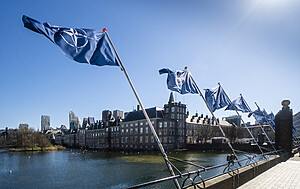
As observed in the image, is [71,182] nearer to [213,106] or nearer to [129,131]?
[213,106]

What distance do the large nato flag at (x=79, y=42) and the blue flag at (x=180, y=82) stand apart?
12.1 ft

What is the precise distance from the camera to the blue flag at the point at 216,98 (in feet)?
51.4

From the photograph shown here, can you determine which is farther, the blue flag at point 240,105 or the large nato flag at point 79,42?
the blue flag at point 240,105

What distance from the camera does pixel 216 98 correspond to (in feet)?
54.0

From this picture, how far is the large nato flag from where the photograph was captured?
22.0 feet

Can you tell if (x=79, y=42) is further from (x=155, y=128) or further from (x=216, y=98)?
(x=155, y=128)

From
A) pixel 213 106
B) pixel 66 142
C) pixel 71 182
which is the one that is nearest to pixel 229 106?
pixel 213 106

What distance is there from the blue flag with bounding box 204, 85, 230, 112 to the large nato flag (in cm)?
904

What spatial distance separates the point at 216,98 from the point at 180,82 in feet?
17.9

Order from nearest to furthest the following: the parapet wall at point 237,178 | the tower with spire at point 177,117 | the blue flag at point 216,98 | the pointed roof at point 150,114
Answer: the parapet wall at point 237,178
the blue flag at point 216,98
the tower with spire at point 177,117
the pointed roof at point 150,114

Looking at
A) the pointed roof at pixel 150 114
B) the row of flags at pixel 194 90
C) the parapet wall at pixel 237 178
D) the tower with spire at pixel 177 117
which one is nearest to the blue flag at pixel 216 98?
the row of flags at pixel 194 90

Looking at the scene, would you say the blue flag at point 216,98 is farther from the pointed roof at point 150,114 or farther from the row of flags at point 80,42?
the pointed roof at point 150,114

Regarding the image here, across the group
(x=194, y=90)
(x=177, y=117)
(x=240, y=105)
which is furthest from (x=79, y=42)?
(x=177, y=117)

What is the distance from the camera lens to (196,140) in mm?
85812
